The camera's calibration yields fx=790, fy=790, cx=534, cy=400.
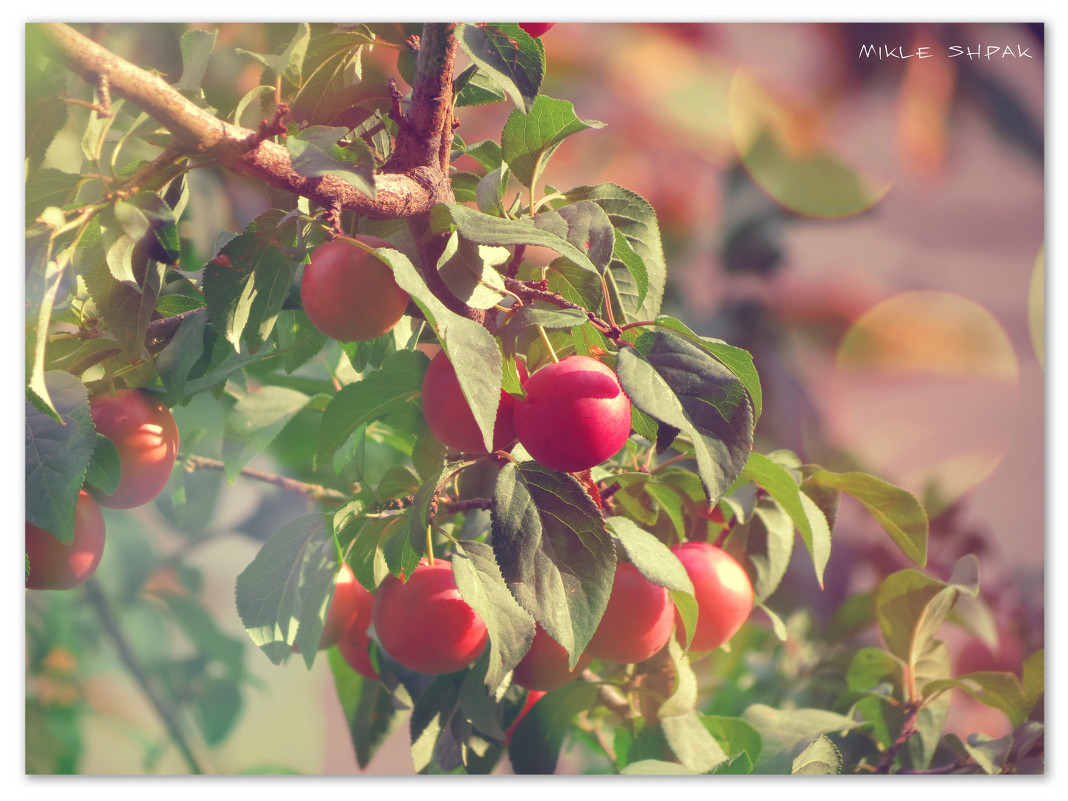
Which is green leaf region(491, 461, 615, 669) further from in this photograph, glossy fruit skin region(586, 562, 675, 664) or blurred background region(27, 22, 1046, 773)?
blurred background region(27, 22, 1046, 773)

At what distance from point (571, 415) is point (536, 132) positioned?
22 cm

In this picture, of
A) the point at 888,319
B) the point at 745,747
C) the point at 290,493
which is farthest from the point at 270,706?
the point at 888,319

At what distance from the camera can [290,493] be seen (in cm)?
91

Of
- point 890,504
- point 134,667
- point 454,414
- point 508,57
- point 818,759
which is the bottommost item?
point 134,667

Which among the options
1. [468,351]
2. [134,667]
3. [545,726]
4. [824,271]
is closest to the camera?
[468,351]

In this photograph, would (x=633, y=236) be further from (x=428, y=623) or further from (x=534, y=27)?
(x=428, y=623)

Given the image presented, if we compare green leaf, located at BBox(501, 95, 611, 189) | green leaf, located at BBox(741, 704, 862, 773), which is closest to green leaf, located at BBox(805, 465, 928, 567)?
green leaf, located at BBox(741, 704, 862, 773)

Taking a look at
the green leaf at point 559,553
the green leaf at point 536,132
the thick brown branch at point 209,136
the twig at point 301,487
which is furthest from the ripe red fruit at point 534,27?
the twig at point 301,487

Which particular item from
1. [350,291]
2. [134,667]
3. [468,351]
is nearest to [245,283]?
[350,291]

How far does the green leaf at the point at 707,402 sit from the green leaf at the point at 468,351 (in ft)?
0.26

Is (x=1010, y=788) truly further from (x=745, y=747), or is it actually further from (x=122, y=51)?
(x=122, y=51)

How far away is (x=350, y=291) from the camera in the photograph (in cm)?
47

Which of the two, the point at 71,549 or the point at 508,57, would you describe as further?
the point at 71,549

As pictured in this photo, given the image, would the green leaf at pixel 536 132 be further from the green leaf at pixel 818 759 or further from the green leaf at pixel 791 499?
the green leaf at pixel 818 759
